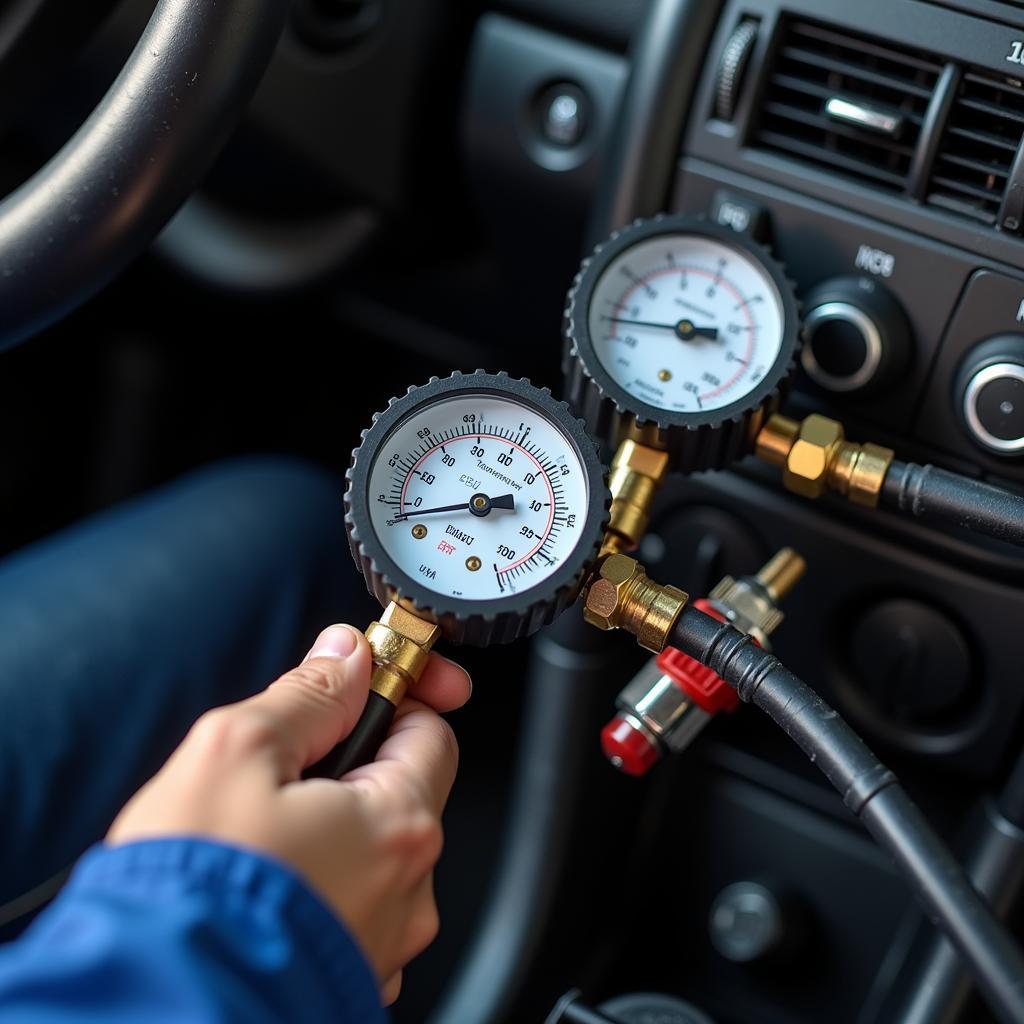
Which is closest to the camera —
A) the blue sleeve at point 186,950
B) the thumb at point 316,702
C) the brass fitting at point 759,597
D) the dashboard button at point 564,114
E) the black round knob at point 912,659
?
the blue sleeve at point 186,950

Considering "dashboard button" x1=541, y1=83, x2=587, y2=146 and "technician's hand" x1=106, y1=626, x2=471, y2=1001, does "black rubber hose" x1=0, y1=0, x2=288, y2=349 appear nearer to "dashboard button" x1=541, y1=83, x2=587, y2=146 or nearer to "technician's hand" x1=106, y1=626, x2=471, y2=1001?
"technician's hand" x1=106, y1=626, x2=471, y2=1001

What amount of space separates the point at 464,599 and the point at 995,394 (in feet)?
1.21

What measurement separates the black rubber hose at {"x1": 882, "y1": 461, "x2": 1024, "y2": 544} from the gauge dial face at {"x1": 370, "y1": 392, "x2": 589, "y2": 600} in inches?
7.7

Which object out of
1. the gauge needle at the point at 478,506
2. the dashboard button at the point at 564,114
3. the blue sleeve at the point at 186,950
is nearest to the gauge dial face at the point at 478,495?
the gauge needle at the point at 478,506

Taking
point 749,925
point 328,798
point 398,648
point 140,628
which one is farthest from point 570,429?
point 749,925

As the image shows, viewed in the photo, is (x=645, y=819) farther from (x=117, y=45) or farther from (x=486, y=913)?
(x=117, y=45)

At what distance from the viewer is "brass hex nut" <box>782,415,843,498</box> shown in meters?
0.76

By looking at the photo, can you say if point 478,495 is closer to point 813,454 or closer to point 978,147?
point 813,454

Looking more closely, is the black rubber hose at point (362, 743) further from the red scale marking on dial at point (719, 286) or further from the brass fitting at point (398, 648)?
the red scale marking on dial at point (719, 286)

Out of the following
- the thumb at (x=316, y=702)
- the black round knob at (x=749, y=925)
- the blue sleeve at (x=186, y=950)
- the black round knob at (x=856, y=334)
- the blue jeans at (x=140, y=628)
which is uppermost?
the black round knob at (x=856, y=334)

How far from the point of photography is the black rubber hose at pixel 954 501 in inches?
27.7

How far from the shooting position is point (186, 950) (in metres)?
0.44

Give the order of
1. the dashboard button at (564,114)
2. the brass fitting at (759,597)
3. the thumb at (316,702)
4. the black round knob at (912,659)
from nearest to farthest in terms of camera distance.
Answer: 1. the thumb at (316,702)
2. the brass fitting at (759,597)
3. the black round knob at (912,659)
4. the dashboard button at (564,114)

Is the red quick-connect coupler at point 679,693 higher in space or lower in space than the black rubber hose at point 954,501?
lower
